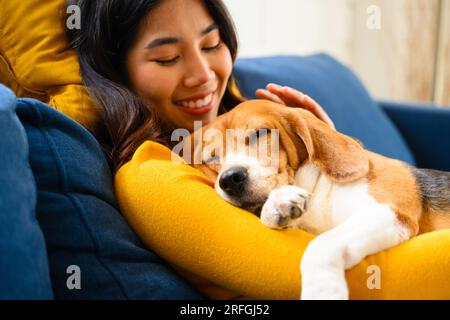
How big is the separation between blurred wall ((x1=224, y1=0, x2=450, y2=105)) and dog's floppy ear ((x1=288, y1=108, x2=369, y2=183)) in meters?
2.22

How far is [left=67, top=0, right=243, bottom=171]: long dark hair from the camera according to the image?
4.12 ft

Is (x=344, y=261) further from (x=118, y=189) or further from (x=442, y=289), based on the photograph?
(x=118, y=189)

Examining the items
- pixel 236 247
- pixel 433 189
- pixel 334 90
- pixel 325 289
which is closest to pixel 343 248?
pixel 325 289

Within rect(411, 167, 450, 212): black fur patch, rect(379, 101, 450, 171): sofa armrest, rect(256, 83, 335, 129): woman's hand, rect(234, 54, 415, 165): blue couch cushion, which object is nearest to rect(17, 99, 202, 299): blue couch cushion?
rect(411, 167, 450, 212): black fur patch

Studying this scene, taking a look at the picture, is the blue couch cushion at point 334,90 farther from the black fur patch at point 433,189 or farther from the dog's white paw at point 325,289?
the dog's white paw at point 325,289

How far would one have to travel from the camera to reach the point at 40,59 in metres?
1.31

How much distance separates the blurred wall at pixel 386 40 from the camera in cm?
349

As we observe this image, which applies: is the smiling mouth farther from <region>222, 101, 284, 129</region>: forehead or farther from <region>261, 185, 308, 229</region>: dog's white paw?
<region>261, 185, 308, 229</region>: dog's white paw

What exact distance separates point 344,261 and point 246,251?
18 centimetres

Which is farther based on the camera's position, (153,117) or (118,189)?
(153,117)

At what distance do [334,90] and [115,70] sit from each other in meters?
1.14

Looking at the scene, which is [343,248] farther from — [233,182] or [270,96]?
[270,96]

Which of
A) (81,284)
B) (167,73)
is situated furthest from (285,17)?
(81,284)

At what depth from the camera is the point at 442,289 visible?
917 mm
